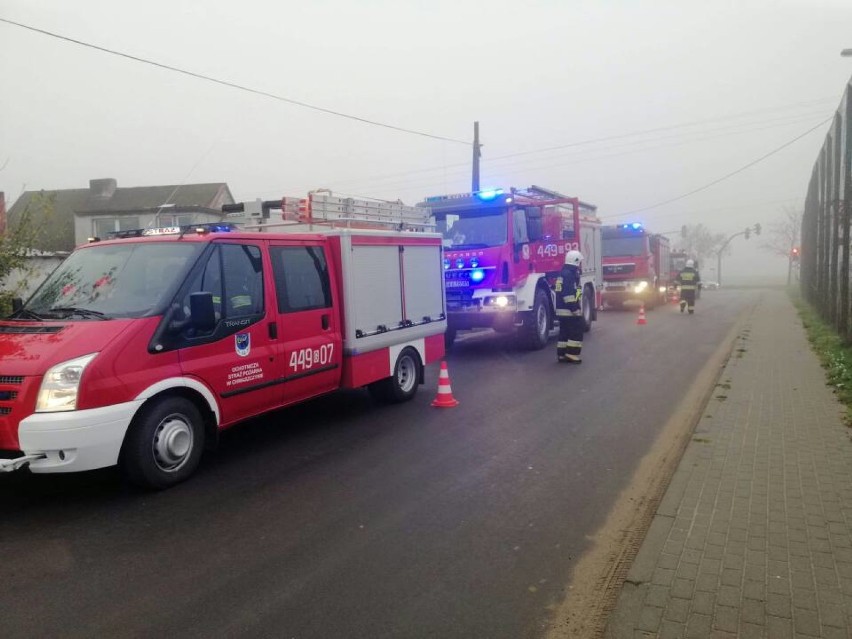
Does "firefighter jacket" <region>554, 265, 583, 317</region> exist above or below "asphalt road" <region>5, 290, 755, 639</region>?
above

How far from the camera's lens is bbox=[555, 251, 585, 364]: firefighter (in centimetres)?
1117

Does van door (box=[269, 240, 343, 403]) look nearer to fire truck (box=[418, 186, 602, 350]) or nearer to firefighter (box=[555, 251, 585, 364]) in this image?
→ firefighter (box=[555, 251, 585, 364])

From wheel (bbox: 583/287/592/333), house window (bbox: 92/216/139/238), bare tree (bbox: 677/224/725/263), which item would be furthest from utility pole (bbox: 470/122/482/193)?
bare tree (bbox: 677/224/725/263)

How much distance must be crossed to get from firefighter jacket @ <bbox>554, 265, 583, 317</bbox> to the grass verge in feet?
12.7

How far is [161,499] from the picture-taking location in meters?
4.91

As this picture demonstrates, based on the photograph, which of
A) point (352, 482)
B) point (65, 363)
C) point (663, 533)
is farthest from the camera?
point (352, 482)

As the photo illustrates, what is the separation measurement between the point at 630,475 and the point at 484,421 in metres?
2.17

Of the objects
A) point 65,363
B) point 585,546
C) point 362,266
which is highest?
point 362,266

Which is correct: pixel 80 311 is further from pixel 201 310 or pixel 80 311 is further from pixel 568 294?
pixel 568 294

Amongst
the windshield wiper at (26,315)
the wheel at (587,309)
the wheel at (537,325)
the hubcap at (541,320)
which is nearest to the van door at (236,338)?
the windshield wiper at (26,315)

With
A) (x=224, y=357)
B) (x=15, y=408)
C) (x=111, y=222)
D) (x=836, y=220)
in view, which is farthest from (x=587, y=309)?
(x=111, y=222)

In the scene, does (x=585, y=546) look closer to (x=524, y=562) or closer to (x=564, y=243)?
(x=524, y=562)

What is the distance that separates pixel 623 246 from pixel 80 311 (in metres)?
22.0

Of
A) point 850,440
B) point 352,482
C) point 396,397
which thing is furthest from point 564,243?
point 352,482
